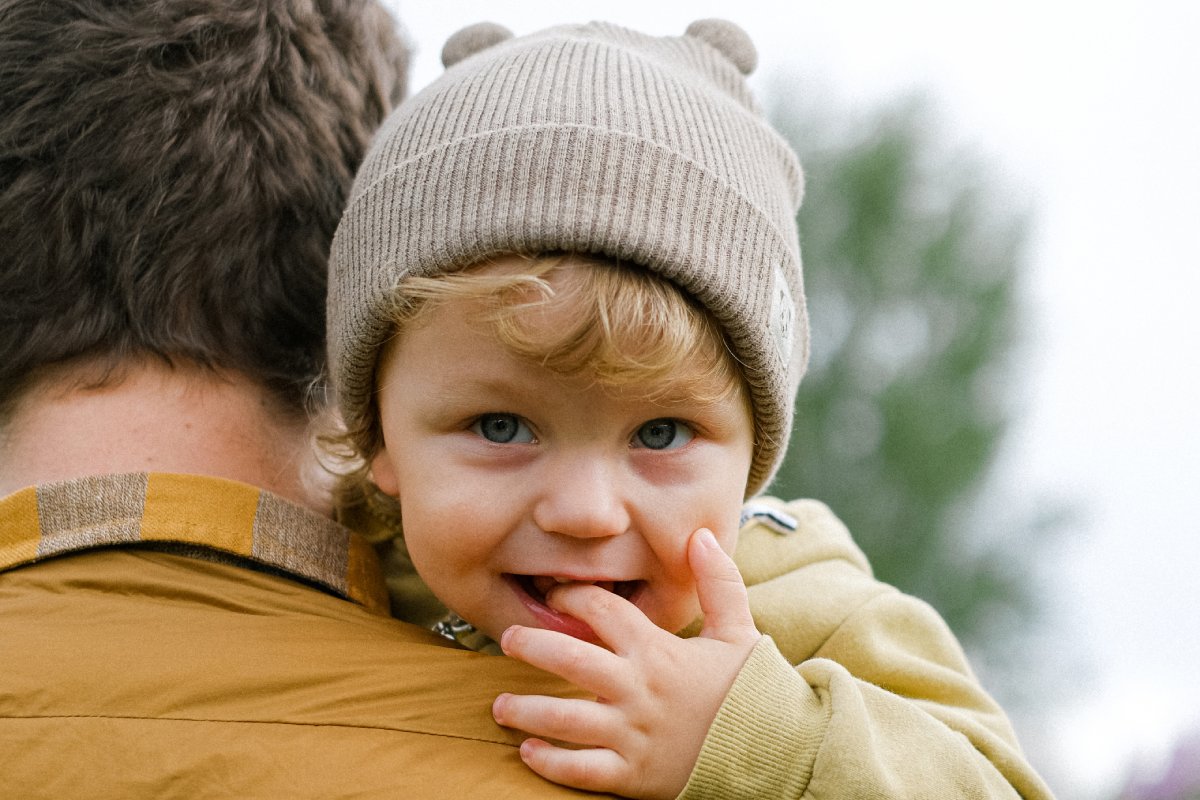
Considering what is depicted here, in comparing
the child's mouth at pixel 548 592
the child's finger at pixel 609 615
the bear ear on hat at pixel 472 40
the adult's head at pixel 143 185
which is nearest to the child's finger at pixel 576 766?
the child's finger at pixel 609 615

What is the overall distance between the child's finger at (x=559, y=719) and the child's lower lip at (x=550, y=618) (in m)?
0.21

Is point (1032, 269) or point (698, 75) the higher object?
point (698, 75)

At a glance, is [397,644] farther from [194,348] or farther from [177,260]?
[177,260]

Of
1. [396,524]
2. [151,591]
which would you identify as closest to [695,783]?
[151,591]

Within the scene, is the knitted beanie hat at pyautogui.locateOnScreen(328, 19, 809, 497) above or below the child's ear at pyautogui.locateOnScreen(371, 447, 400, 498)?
above

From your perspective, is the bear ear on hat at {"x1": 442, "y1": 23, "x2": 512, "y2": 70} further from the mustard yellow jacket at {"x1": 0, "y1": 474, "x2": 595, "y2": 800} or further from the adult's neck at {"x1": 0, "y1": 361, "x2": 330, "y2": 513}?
the mustard yellow jacket at {"x1": 0, "y1": 474, "x2": 595, "y2": 800}

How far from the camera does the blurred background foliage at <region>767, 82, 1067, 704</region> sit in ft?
32.4

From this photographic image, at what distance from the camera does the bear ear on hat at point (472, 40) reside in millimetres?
2248

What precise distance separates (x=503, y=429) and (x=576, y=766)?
0.50 m

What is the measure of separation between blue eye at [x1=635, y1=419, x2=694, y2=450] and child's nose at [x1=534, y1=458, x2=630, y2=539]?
0.08 m

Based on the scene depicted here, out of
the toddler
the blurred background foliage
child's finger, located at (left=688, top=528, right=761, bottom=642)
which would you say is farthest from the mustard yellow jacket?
the blurred background foliage

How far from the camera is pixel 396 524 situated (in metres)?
2.23

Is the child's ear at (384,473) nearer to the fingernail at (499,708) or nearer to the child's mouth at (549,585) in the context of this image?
the child's mouth at (549,585)

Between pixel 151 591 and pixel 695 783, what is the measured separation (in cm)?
73
